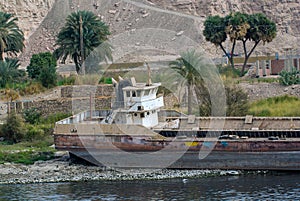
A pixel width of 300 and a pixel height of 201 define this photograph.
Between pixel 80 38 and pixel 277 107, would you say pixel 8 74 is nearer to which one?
pixel 80 38

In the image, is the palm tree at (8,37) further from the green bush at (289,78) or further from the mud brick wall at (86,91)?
the green bush at (289,78)

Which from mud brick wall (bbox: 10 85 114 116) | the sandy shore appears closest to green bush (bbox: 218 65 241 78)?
mud brick wall (bbox: 10 85 114 116)

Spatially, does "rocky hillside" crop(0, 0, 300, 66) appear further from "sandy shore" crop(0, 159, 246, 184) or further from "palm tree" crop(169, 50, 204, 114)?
"sandy shore" crop(0, 159, 246, 184)

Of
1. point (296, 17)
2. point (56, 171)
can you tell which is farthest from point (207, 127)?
point (296, 17)

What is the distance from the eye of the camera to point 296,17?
9488cm

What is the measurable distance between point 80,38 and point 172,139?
2164 cm

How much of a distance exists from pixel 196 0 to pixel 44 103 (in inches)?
1928

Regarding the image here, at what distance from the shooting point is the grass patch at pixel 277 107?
161 feet

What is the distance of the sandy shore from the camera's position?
38406 mm

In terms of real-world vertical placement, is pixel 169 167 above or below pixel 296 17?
below

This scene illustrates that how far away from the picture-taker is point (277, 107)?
51406 mm

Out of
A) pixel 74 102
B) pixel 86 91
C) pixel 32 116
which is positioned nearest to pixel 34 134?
pixel 32 116

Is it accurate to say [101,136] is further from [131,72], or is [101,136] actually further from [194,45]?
[194,45]

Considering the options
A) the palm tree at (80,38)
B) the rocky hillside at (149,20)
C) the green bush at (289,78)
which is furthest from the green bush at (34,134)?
the rocky hillside at (149,20)
